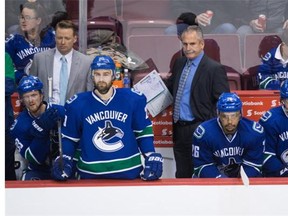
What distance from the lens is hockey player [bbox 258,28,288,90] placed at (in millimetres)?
5879

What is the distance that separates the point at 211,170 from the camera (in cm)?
491

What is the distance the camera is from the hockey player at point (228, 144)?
4.93 metres

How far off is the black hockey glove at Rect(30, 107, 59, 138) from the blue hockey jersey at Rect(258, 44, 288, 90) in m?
1.78

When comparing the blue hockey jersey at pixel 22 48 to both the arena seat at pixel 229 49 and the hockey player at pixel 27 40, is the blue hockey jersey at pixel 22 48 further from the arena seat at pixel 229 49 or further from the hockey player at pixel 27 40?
the arena seat at pixel 229 49

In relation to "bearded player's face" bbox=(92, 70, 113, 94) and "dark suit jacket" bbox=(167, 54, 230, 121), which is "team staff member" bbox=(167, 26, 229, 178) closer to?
"dark suit jacket" bbox=(167, 54, 230, 121)

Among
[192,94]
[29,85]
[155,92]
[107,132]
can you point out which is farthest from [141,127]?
[155,92]

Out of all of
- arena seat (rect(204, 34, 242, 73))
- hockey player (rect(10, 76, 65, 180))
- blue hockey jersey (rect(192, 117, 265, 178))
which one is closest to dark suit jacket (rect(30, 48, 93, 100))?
hockey player (rect(10, 76, 65, 180))

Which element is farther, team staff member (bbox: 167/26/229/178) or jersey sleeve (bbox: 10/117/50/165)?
team staff member (bbox: 167/26/229/178)

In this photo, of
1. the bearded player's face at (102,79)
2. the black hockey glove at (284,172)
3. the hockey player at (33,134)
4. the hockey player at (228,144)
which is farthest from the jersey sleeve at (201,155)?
the hockey player at (33,134)

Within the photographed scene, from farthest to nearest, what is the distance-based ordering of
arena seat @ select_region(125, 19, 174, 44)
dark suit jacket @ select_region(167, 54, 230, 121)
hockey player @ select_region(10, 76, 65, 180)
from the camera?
arena seat @ select_region(125, 19, 174, 44)
dark suit jacket @ select_region(167, 54, 230, 121)
hockey player @ select_region(10, 76, 65, 180)

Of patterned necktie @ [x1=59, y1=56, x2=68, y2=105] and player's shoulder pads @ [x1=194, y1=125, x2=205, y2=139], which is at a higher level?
patterned necktie @ [x1=59, y1=56, x2=68, y2=105]

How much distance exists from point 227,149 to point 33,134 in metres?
1.17

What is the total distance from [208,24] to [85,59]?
1330 millimetres

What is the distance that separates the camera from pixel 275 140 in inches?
203
